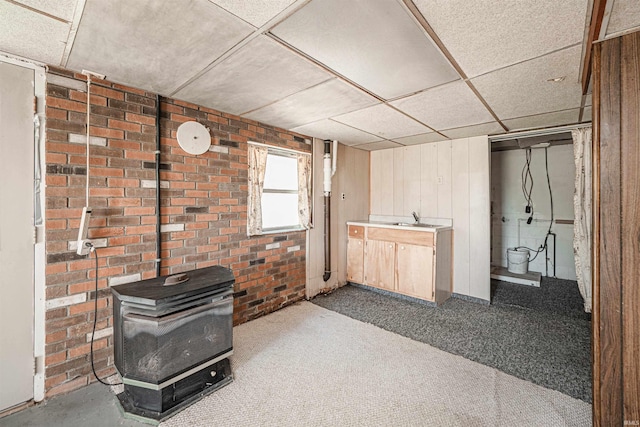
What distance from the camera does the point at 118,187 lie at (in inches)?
86.9

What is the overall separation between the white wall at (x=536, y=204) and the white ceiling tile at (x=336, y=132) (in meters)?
3.16

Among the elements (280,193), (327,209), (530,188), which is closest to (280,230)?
(280,193)

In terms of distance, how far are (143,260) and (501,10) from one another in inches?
115

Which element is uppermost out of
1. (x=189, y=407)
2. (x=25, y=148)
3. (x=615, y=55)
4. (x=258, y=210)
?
(x=615, y=55)

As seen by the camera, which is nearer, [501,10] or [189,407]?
[501,10]

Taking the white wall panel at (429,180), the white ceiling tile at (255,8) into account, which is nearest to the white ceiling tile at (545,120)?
the white wall panel at (429,180)

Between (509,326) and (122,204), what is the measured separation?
13.1 ft

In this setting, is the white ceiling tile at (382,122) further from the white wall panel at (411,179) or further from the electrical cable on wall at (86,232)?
the electrical cable on wall at (86,232)

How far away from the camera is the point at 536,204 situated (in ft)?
16.7

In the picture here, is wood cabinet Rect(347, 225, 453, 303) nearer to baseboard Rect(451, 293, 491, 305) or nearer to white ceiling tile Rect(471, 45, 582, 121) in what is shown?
baseboard Rect(451, 293, 491, 305)

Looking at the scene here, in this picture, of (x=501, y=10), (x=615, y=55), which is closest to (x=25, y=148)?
(x=501, y=10)

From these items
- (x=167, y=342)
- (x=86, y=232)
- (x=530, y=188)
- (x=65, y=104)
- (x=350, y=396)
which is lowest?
(x=350, y=396)

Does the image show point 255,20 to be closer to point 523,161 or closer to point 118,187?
point 118,187

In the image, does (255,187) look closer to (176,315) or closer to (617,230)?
(176,315)
